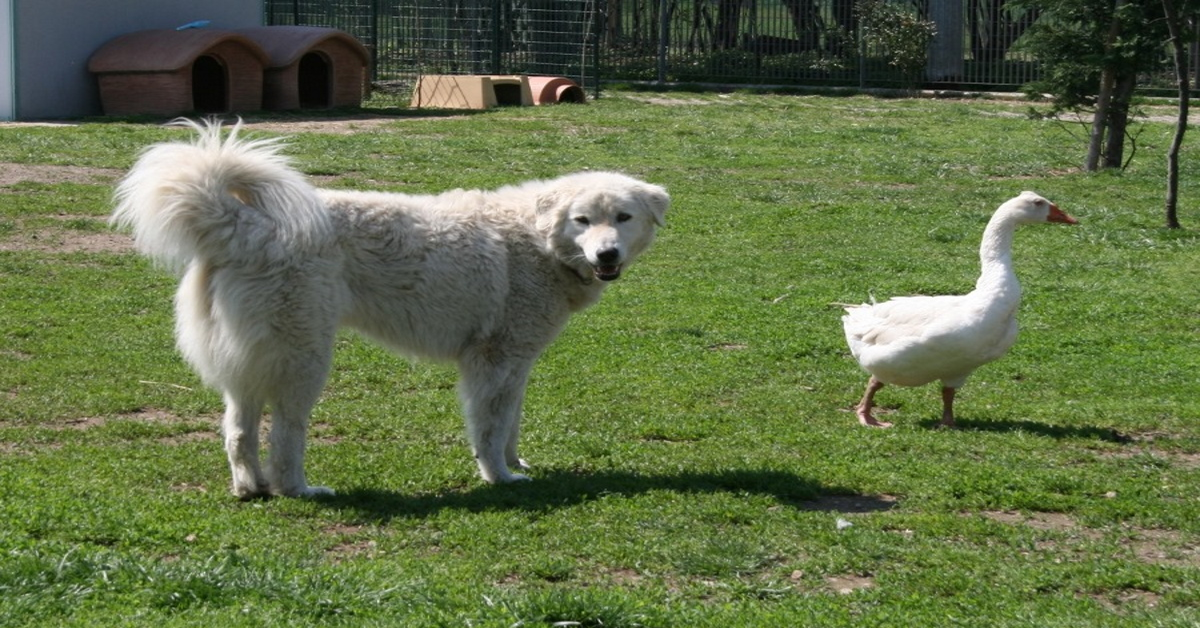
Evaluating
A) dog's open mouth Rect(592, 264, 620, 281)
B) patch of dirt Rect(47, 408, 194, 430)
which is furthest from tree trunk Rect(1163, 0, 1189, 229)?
patch of dirt Rect(47, 408, 194, 430)

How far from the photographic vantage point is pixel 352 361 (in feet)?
30.8

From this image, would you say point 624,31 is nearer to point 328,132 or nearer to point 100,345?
point 328,132

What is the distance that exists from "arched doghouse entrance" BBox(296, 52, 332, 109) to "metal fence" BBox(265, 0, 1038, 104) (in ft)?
5.79

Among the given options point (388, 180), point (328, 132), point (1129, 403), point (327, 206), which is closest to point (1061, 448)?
point (1129, 403)

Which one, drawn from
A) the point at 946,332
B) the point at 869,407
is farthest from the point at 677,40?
the point at 946,332

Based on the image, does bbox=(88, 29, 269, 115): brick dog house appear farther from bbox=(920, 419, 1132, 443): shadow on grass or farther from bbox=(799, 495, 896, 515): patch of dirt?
bbox=(799, 495, 896, 515): patch of dirt

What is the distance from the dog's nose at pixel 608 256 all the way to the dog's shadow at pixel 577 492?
1021mm

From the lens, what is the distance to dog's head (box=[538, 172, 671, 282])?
6957 mm

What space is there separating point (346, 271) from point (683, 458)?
1.93 meters

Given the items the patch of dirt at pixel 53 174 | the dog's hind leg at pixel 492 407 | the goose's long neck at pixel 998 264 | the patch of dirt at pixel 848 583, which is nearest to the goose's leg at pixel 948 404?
the goose's long neck at pixel 998 264

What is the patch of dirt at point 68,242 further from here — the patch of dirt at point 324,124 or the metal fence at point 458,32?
the metal fence at point 458,32

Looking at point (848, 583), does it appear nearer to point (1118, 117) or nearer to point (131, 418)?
point (131, 418)

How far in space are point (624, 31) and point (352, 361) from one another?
23.4 meters

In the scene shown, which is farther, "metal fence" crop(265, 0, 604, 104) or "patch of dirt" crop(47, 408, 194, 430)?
"metal fence" crop(265, 0, 604, 104)
